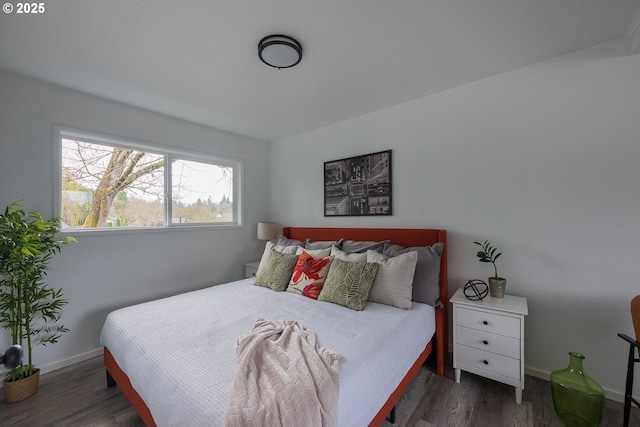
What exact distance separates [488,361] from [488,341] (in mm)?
143

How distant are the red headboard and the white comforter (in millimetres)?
187

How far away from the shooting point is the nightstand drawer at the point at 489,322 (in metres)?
1.72

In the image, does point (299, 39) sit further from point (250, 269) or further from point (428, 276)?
point (250, 269)

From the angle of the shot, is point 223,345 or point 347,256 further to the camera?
point 347,256

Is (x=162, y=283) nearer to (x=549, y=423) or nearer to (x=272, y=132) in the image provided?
(x=272, y=132)

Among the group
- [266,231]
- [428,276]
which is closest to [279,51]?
[428,276]

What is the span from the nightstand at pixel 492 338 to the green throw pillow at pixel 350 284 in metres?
0.69

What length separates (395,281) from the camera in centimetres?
201

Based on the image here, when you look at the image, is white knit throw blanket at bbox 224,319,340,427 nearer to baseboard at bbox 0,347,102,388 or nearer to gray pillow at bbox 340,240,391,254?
gray pillow at bbox 340,240,391,254

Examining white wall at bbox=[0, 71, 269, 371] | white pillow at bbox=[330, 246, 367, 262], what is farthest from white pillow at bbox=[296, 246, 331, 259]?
white wall at bbox=[0, 71, 269, 371]

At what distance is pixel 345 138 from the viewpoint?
3.11m

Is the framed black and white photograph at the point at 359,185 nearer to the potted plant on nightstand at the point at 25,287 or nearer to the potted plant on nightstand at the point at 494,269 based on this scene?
the potted plant on nightstand at the point at 494,269

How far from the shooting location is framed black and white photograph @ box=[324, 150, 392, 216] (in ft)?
9.10

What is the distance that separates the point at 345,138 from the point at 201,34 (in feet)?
6.02
